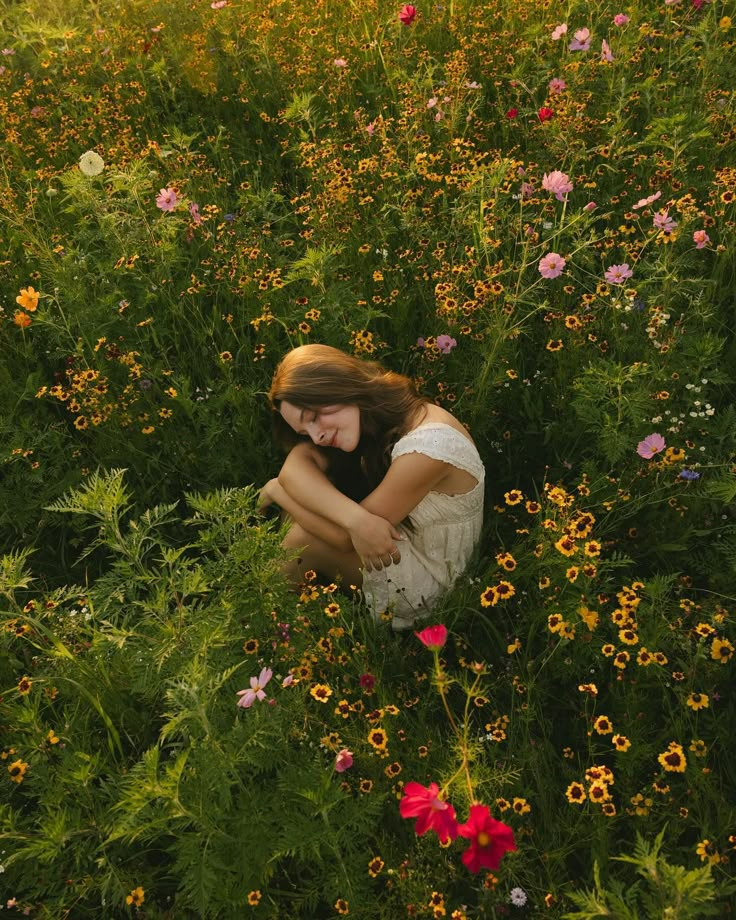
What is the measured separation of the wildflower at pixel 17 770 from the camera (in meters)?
1.76

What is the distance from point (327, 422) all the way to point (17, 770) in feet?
4.37

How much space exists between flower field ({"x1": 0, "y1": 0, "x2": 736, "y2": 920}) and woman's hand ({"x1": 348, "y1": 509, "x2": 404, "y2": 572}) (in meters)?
0.25

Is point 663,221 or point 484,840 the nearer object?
point 484,840

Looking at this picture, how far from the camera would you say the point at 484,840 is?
3.93 feet

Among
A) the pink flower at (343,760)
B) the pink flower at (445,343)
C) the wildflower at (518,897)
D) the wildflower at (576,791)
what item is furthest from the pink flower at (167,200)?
the wildflower at (518,897)

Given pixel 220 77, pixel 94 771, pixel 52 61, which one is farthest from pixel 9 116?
pixel 94 771

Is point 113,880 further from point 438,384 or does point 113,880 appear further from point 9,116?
point 9,116

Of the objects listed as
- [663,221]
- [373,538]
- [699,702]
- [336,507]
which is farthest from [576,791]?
[663,221]

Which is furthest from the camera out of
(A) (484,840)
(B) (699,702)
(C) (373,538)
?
(C) (373,538)

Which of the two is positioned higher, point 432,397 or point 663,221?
point 663,221

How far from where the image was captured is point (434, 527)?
2.54m

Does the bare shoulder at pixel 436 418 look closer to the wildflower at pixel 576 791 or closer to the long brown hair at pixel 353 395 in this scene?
the long brown hair at pixel 353 395

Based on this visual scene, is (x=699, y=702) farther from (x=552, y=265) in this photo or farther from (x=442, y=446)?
(x=552, y=265)

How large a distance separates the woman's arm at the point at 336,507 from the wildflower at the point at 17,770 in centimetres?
110
